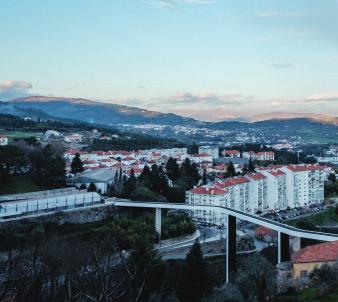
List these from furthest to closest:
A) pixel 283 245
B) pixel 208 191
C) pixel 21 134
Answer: pixel 21 134 → pixel 208 191 → pixel 283 245

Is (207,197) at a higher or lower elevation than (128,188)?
lower

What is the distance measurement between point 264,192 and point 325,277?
34.9 metres

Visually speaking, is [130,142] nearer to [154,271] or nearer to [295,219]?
[295,219]

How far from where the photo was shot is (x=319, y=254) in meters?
15.9

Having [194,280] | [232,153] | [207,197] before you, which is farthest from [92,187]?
[232,153]

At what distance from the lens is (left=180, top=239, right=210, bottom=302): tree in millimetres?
17656

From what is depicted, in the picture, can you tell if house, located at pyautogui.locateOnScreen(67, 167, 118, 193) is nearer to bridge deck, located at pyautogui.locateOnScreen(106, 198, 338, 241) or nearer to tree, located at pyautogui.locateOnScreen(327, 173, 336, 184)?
bridge deck, located at pyautogui.locateOnScreen(106, 198, 338, 241)

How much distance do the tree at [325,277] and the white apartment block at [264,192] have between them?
25.5 m

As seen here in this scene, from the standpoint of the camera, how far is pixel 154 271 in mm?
18172

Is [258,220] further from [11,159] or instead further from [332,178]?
[332,178]

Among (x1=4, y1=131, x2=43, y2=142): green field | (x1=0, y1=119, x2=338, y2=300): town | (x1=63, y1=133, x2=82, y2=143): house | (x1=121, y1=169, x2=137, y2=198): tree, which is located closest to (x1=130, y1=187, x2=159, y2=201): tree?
(x1=0, y1=119, x2=338, y2=300): town

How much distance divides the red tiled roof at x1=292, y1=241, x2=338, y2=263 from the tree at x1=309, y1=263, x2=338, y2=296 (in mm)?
2441

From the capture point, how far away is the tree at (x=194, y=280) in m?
17.7

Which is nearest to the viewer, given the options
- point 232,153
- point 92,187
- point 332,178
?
point 92,187
